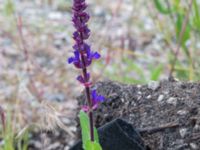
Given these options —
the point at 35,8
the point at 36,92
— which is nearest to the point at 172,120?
the point at 36,92

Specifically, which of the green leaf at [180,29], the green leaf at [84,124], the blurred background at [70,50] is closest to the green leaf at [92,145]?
the green leaf at [84,124]

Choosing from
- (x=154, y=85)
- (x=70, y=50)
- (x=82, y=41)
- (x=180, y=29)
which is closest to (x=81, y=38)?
(x=82, y=41)

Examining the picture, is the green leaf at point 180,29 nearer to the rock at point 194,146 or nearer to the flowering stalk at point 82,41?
the rock at point 194,146

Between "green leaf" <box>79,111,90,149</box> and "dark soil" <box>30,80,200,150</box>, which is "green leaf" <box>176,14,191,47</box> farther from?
"green leaf" <box>79,111,90,149</box>

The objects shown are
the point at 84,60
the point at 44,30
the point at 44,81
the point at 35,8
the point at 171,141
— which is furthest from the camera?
the point at 35,8

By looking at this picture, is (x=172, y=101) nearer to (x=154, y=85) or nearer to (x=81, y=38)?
(x=154, y=85)

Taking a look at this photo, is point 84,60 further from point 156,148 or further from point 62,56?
point 62,56

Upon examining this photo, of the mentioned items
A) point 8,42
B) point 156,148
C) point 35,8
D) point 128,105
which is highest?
point 35,8
